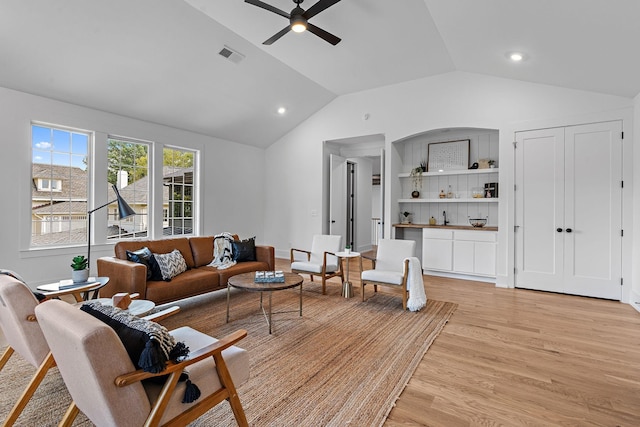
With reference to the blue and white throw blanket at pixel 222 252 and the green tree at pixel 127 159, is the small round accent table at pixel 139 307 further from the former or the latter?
the green tree at pixel 127 159

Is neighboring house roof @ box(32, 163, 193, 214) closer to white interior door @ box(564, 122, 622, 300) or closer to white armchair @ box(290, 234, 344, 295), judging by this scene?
white armchair @ box(290, 234, 344, 295)

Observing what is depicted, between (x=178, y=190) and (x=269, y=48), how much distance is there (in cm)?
330

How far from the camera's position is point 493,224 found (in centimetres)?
571

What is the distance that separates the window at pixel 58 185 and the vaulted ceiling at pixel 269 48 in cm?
64

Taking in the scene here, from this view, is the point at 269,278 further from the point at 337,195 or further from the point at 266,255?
the point at 337,195

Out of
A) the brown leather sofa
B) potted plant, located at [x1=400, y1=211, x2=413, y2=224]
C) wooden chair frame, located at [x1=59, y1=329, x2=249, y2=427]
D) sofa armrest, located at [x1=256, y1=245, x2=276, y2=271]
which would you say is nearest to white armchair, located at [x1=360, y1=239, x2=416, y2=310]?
sofa armrest, located at [x1=256, y1=245, x2=276, y2=271]

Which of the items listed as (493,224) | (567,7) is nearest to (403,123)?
(493,224)

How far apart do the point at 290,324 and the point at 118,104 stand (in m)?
4.45

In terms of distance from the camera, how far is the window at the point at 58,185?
183 inches

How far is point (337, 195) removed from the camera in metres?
7.46

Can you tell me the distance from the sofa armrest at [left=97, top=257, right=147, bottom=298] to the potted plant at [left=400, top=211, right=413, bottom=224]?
15.5ft

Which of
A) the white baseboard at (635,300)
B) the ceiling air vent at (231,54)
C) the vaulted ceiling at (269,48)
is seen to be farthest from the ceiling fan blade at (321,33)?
the white baseboard at (635,300)

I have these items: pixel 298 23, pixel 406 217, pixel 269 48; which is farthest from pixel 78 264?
pixel 406 217

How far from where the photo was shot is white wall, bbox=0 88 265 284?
4.30 meters
